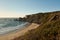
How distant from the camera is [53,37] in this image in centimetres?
1037

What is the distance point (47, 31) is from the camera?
36.8ft

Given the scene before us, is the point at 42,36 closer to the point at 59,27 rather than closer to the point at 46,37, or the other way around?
the point at 46,37

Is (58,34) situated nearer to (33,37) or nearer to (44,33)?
(44,33)

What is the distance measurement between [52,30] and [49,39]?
1.09 meters

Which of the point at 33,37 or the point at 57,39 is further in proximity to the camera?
the point at 33,37

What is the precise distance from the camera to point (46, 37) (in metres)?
10.6

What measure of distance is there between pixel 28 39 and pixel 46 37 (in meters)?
1.53

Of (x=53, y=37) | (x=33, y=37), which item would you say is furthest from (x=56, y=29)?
Answer: (x=33, y=37)

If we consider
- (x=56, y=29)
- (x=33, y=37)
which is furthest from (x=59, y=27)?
(x=33, y=37)

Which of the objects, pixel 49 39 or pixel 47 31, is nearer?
pixel 49 39

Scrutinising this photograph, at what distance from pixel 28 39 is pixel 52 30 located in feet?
6.62

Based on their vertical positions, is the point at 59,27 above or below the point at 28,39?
above

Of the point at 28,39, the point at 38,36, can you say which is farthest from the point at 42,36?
the point at 28,39

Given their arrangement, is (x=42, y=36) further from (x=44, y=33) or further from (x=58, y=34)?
(x=58, y=34)
